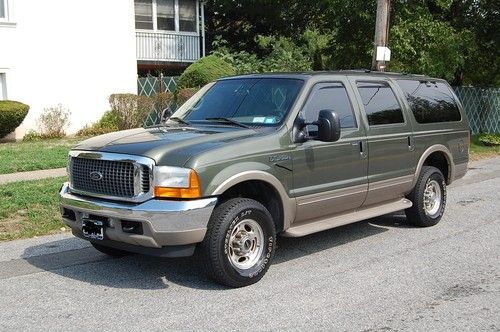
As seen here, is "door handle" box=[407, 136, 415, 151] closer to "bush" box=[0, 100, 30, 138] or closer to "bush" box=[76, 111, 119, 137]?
"bush" box=[0, 100, 30, 138]

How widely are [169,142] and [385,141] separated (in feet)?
9.15

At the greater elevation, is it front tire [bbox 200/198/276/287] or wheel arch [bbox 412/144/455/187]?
wheel arch [bbox 412/144/455/187]

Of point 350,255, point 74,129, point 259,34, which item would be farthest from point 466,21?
point 350,255

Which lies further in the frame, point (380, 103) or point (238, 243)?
point (380, 103)

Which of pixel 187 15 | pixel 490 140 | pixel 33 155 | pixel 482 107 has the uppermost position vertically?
pixel 187 15

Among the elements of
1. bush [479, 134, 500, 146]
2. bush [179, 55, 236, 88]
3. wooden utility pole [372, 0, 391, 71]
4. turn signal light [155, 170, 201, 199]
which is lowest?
bush [479, 134, 500, 146]

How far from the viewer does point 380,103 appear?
7211mm

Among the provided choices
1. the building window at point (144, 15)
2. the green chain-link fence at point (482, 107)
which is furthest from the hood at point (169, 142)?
the building window at point (144, 15)

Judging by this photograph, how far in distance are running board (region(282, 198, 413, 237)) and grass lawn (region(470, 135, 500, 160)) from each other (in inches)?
395

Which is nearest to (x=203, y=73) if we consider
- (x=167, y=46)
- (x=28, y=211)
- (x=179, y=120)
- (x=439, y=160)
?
(x=167, y=46)

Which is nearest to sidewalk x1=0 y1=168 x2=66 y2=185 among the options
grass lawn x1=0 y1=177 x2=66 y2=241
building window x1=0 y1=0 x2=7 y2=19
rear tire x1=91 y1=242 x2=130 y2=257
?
grass lawn x1=0 y1=177 x2=66 y2=241

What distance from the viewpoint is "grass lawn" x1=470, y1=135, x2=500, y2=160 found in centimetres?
1700

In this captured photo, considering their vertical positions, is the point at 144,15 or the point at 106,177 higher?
the point at 144,15

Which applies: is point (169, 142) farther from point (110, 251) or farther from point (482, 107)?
point (482, 107)
